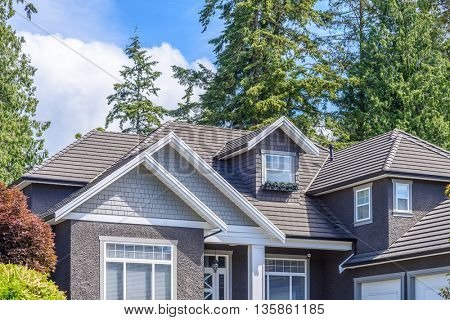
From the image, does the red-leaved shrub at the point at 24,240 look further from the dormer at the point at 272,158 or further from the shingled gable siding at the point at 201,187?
the dormer at the point at 272,158

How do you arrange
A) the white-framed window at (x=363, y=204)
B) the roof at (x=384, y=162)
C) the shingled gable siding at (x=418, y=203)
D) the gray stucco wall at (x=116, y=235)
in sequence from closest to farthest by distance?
1. the gray stucco wall at (x=116, y=235)
2. the shingled gable siding at (x=418, y=203)
3. the roof at (x=384, y=162)
4. the white-framed window at (x=363, y=204)

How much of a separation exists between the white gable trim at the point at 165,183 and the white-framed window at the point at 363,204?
598cm

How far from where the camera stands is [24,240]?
75.9ft

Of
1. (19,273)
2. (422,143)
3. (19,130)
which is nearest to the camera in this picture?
(19,273)

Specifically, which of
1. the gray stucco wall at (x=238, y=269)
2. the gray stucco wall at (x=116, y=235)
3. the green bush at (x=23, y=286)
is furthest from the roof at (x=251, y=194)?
the green bush at (x=23, y=286)

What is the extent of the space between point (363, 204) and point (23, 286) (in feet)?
47.7


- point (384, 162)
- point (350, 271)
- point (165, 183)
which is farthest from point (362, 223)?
point (165, 183)

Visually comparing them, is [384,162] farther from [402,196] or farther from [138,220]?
[138,220]

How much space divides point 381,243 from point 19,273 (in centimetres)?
1363

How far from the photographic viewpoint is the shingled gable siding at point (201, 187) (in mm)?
27453

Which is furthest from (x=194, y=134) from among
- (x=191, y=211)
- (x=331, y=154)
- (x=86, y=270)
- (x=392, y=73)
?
(x=392, y=73)

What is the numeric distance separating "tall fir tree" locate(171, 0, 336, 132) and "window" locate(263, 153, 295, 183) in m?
11.3

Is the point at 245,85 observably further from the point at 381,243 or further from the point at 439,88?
the point at 381,243

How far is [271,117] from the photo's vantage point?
4381cm
